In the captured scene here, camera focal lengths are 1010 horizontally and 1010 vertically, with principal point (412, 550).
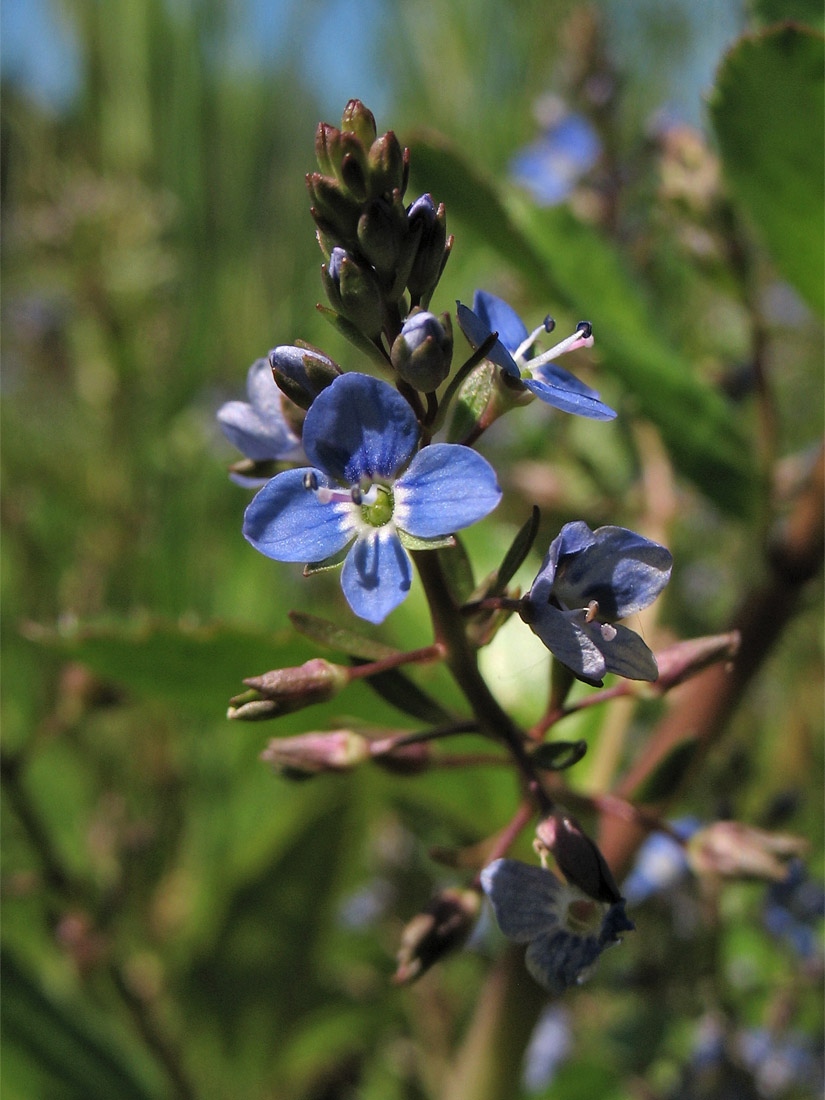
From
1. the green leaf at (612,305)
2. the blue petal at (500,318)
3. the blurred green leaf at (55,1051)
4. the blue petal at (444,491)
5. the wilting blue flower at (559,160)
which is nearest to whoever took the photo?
the blue petal at (444,491)

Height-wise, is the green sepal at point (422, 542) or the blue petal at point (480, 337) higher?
the blue petal at point (480, 337)

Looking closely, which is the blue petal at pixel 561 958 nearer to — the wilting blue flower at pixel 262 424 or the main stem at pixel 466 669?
the main stem at pixel 466 669

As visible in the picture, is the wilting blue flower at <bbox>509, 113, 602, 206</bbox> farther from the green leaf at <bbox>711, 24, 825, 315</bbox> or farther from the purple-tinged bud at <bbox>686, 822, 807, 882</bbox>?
the purple-tinged bud at <bbox>686, 822, 807, 882</bbox>

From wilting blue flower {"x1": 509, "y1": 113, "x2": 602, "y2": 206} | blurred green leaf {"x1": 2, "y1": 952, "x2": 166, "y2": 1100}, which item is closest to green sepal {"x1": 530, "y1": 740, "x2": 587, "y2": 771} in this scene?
blurred green leaf {"x1": 2, "y1": 952, "x2": 166, "y2": 1100}

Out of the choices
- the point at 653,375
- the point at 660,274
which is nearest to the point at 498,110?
the point at 660,274

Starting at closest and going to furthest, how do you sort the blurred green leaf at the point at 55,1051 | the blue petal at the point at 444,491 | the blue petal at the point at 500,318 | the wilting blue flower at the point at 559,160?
the blue petal at the point at 444,491 → the blue petal at the point at 500,318 → the blurred green leaf at the point at 55,1051 → the wilting blue flower at the point at 559,160

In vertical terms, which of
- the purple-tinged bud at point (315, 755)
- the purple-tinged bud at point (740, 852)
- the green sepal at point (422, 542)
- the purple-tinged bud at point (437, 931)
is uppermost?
the green sepal at point (422, 542)

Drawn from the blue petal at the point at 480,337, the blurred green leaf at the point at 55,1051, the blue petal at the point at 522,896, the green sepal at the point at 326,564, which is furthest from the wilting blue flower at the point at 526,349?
the blurred green leaf at the point at 55,1051

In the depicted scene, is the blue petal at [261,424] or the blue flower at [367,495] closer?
the blue flower at [367,495]
